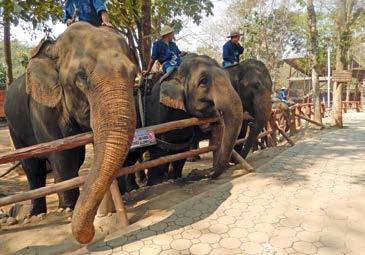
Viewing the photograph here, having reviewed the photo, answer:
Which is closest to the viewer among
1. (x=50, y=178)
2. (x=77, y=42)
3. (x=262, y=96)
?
(x=77, y=42)

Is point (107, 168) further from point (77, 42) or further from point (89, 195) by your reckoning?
point (77, 42)

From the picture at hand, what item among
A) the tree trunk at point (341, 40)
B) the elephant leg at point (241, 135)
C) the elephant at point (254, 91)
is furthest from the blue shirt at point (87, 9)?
the tree trunk at point (341, 40)

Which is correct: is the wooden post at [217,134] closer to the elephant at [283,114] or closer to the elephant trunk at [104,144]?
the elephant trunk at [104,144]

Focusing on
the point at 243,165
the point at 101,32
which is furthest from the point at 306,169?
the point at 101,32

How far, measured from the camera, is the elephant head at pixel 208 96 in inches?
202

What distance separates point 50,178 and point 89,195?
6.41 meters

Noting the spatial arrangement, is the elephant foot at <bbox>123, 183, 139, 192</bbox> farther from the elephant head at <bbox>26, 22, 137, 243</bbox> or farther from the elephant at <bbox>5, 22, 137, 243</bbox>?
the elephant head at <bbox>26, 22, 137, 243</bbox>

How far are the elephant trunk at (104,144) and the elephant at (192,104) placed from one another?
210 cm

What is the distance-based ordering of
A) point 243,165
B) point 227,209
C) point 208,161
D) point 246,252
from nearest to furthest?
point 246,252, point 227,209, point 243,165, point 208,161

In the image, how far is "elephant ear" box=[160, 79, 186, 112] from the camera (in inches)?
229

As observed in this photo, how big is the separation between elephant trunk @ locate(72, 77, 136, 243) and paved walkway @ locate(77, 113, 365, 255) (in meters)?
0.50

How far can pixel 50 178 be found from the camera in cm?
891

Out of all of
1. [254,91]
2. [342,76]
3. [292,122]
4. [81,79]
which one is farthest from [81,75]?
[342,76]

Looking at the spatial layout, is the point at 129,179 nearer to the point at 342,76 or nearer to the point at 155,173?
the point at 155,173
